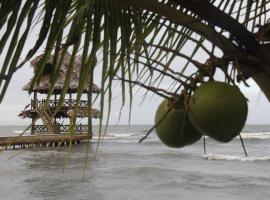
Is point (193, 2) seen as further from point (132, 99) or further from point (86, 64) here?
point (132, 99)

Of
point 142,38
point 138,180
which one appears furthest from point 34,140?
point 138,180

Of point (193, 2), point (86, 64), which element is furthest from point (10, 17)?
point (193, 2)

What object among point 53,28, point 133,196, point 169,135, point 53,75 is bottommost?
point 133,196

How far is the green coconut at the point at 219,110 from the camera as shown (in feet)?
1.93

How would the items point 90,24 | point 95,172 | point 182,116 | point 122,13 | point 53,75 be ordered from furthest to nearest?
1. point 95,172
2. point 122,13
3. point 90,24
4. point 53,75
5. point 182,116

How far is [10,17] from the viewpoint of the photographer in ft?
3.65

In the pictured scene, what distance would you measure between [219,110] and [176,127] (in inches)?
3.4

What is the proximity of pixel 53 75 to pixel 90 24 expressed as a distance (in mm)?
197

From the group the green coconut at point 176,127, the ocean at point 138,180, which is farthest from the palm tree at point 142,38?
the ocean at point 138,180

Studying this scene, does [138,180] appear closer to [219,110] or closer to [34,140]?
[34,140]

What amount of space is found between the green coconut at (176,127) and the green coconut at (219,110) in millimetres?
45

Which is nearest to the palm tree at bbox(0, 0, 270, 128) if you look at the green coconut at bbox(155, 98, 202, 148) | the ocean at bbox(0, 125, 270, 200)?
the green coconut at bbox(155, 98, 202, 148)

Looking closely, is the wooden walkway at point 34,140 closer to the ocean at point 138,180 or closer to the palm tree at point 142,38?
the palm tree at point 142,38

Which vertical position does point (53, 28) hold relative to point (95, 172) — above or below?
above
